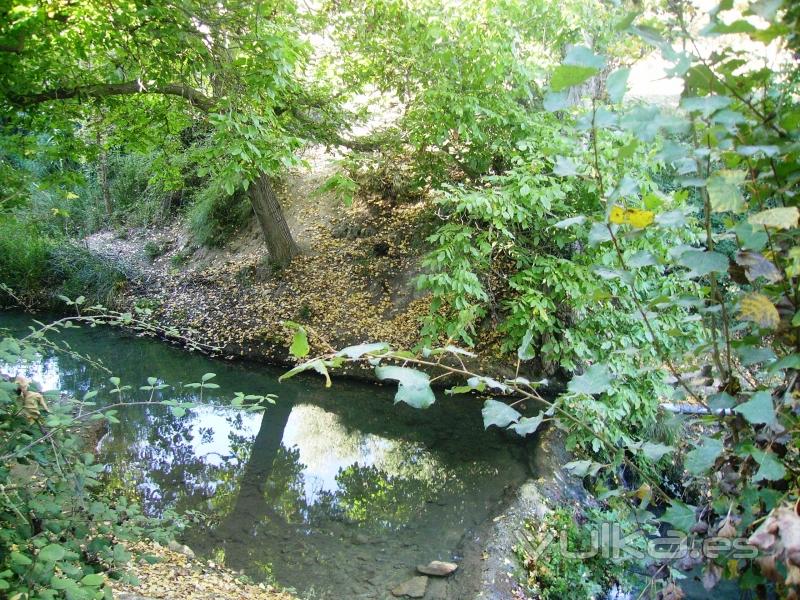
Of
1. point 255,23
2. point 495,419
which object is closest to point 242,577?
point 495,419

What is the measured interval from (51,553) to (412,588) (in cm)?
284

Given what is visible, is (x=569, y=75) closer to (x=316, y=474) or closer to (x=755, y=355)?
(x=755, y=355)

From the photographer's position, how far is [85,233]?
12945mm

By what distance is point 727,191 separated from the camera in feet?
2.35

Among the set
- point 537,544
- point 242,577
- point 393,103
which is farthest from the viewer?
point 393,103

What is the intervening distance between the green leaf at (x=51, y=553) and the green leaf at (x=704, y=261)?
63.8 inches

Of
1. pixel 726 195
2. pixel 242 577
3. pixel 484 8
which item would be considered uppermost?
pixel 484 8

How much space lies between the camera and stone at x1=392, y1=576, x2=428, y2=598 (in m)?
3.71

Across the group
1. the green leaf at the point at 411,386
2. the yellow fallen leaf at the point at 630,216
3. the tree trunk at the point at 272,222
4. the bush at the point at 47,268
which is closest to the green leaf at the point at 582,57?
the yellow fallen leaf at the point at 630,216

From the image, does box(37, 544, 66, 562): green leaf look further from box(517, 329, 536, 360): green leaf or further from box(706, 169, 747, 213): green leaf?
box(706, 169, 747, 213): green leaf

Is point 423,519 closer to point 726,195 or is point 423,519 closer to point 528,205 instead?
point 528,205

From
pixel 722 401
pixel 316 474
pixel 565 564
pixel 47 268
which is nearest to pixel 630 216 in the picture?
pixel 722 401

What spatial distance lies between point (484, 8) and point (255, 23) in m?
2.10

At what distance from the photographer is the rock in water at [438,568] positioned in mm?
3881
